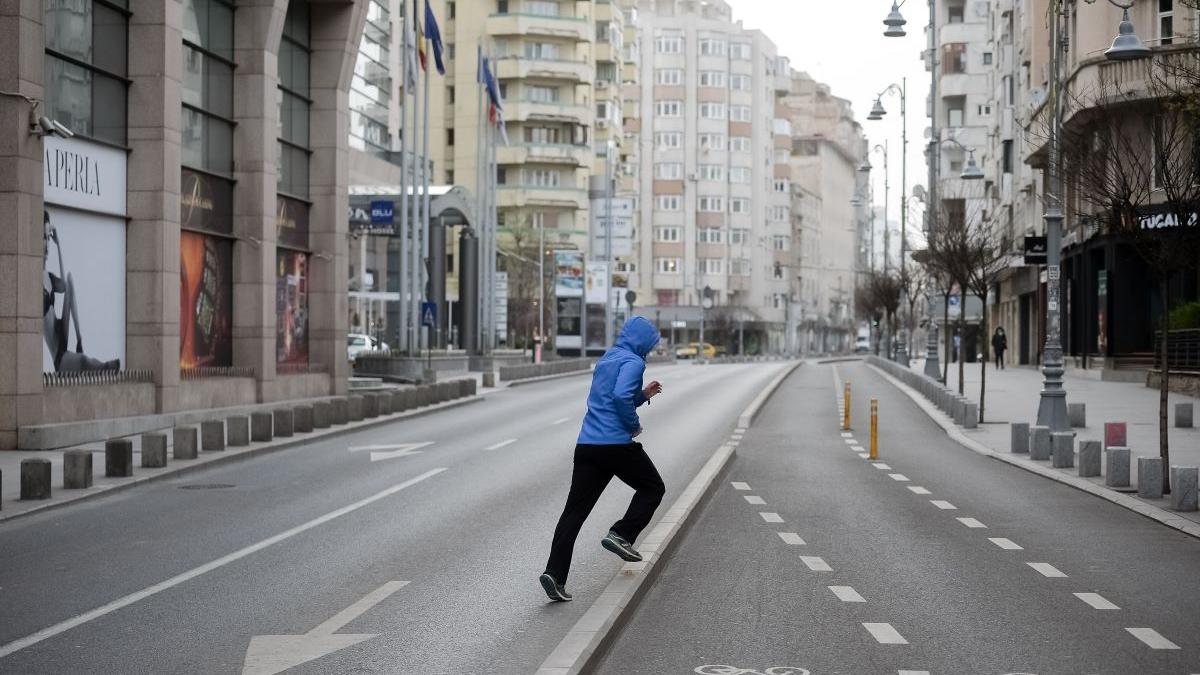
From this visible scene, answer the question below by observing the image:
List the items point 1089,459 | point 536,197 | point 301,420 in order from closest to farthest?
point 1089,459
point 301,420
point 536,197

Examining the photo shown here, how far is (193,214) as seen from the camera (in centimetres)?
3175

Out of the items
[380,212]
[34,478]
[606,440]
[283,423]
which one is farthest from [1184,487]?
[380,212]

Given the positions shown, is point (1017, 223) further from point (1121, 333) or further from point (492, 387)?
point (492, 387)

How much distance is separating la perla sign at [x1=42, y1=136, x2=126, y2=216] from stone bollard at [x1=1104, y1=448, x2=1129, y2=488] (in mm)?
15625

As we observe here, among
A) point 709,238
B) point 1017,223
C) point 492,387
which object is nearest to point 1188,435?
point 492,387

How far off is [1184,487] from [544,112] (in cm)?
10212

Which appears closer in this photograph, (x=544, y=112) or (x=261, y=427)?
(x=261, y=427)

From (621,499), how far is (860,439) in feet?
38.8

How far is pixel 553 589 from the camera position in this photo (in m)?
10.2

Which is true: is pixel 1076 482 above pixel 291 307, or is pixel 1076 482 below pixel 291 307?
below

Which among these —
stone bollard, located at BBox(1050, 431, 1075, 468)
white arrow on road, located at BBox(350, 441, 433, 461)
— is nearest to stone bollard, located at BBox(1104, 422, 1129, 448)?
stone bollard, located at BBox(1050, 431, 1075, 468)

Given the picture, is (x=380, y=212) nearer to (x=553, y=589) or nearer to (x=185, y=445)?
(x=185, y=445)

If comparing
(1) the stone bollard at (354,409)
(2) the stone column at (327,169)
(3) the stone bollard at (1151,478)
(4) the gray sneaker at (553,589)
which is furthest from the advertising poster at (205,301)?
(4) the gray sneaker at (553,589)

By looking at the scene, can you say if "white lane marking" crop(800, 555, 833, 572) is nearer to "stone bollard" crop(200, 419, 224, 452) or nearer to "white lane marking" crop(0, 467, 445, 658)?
"white lane marking" crop(0, 467, 445, 658)
